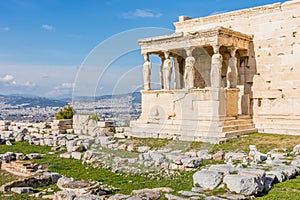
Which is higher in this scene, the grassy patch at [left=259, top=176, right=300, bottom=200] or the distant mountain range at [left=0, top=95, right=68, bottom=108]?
the distant mountain range at [left=0, top=95, right=68, bottom=108]

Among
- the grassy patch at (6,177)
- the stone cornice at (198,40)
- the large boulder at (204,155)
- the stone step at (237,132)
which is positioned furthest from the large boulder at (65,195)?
the stone cornice at (198,40)

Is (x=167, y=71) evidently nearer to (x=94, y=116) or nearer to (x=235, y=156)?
(x=94, y=116)

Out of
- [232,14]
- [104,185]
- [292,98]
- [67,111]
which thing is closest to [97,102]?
[67,111]

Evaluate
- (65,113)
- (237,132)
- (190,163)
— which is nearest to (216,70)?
(237,132)

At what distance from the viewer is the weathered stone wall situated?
14531 mm

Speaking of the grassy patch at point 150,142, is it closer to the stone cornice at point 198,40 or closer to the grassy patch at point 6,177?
the stone cornice at point 198,40

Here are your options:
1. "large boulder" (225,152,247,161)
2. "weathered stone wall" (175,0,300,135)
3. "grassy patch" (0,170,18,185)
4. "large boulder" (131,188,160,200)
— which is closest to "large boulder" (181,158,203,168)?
"large boulder" (225,152,247,161)

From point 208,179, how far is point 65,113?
16936mm

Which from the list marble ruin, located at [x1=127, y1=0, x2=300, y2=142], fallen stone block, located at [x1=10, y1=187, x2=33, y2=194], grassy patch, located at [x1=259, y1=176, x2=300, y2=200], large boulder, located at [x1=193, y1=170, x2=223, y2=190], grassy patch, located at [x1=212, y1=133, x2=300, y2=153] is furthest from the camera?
marble ruin, located at [x1=127, y1=0, x2=300, y2=142]

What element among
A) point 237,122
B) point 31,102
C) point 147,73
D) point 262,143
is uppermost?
point 147,73

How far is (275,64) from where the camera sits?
15.2m

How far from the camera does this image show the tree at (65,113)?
22.2 meters

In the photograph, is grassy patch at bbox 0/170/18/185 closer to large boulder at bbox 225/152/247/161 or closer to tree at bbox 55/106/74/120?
large boulder at bbox 225/152/247/161

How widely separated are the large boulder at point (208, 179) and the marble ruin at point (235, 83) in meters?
5.91
